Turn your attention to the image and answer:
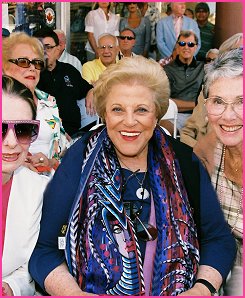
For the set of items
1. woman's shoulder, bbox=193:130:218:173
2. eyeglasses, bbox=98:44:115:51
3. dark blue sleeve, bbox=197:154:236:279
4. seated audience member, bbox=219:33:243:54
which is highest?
seated audience member, bbox=219:33:243:54

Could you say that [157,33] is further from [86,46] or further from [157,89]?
[157,89]

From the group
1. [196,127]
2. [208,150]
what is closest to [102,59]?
[196,127]

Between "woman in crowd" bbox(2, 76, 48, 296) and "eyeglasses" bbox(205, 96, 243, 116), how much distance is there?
827mm

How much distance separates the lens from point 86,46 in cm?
482

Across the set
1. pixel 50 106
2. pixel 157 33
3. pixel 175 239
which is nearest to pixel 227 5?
pixel 157 33

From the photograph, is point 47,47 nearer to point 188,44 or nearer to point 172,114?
point 172,114

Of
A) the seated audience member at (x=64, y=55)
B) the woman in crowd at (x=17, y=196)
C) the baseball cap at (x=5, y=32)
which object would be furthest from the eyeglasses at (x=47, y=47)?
the woman in crowd at (x=17, y=196)

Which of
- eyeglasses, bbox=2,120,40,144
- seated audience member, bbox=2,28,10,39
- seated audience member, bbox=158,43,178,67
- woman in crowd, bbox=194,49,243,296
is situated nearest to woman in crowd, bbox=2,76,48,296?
eyeglasses, bbox=2,120,40,144

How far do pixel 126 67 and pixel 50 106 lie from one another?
3.69 ft

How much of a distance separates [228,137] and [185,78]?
1.80m

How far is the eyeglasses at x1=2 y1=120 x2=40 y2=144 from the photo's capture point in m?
2.18

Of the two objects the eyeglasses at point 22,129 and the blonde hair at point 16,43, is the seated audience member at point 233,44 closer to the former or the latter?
the eyeglasses at point 22,129

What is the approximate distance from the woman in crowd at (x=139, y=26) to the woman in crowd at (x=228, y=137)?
255cm

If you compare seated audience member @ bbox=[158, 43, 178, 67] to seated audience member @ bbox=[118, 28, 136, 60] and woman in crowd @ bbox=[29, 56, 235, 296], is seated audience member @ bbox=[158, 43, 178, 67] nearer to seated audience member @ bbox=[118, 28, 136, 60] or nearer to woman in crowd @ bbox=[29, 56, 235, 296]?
seated audience member @ bbox=[118, 28, 136, 60]
